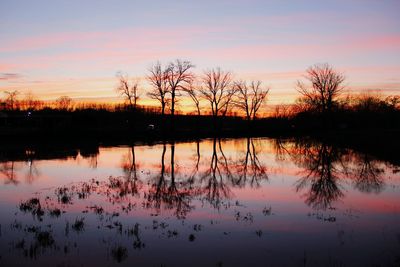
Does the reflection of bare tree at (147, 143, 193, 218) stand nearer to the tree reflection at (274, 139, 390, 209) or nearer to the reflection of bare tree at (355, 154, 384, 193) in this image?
the tree reflection at (274, 139, 390, 209)

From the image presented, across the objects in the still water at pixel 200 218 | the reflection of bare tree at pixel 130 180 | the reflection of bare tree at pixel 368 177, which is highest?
the reflection of bare tree at pixel 368 177

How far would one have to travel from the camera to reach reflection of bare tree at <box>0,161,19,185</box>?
22438mm

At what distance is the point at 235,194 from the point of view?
1836 cm

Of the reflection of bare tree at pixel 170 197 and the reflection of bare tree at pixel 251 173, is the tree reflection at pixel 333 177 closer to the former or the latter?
the reflection of bare tree at pixel 251 173

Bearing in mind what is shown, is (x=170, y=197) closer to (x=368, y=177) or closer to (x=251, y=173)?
(x=251, y=173)

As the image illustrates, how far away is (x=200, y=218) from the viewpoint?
544 inches

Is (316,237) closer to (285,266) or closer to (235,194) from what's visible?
(285,266)

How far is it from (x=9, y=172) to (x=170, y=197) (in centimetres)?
1370

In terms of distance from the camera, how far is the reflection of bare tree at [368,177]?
19737 mm

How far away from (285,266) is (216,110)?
91647 mm

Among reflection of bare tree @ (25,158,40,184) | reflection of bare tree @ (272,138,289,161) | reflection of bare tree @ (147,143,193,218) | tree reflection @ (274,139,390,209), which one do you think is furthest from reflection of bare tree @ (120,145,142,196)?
reflection of bare tree @ (272,138,289,161)

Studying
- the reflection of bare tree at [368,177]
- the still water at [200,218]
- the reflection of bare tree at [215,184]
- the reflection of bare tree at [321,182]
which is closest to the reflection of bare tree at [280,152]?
the reflection of bare tree at [321,182]

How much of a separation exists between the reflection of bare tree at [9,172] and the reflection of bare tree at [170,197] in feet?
26.7

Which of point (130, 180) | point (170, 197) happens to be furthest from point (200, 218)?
point (130, 180)
